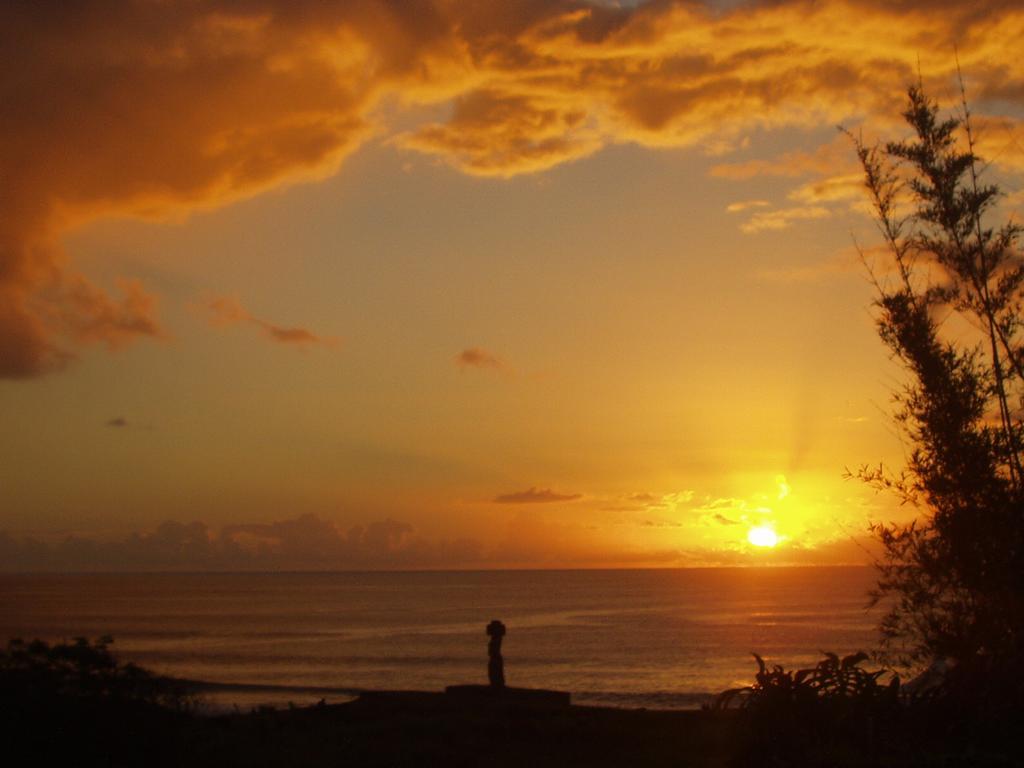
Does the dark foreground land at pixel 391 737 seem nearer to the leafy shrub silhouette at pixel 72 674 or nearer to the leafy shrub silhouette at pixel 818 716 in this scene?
the leafy shrub silhouette at pixel 72 674

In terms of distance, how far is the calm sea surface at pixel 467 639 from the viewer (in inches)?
2403

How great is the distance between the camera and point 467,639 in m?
90.3

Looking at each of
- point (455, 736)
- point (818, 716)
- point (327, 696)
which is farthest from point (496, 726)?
point (327, 696)

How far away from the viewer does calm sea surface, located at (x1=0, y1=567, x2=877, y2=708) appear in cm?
6103

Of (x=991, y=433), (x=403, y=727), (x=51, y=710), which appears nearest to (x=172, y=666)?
(x=403, y=727)

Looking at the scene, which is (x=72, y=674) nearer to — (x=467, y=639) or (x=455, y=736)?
(x=455, y=736)

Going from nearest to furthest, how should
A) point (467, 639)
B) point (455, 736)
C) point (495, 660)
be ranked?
point (455, 736)
point (495, 660)
point (467, 639)

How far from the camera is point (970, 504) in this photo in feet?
39.3

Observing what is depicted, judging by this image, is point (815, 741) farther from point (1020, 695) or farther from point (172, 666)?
point (172, 666)

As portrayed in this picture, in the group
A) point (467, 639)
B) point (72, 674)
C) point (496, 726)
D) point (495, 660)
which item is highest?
point (72, 674)

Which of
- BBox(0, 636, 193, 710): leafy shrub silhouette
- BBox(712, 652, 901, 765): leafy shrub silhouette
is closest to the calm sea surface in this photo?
BBox(0, 636, 193, 710): leafy shrub silhouette

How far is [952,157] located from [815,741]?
8.75 meters

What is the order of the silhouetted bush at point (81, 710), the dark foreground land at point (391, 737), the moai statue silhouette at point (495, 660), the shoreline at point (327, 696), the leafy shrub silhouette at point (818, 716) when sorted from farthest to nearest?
the shoreline at point (327, 696), the moai statue silhouette at point (495, 660), the dark foreground land at point (391, 737), the silhouetted bush at point (81, 710), the leafy shrub silhouette at point (818, 716)

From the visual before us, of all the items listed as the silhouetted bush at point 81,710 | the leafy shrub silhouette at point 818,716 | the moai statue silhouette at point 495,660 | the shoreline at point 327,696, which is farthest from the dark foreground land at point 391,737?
the shoreline at point 327,696
